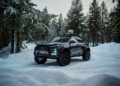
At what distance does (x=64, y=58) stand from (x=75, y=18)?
3862 centimetres

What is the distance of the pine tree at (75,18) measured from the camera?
161 ft

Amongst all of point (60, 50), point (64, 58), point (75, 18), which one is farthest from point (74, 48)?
point (75, 18)

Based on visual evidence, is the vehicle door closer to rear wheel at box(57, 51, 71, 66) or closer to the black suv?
the black suv

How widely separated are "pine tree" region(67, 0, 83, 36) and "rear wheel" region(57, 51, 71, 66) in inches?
1468

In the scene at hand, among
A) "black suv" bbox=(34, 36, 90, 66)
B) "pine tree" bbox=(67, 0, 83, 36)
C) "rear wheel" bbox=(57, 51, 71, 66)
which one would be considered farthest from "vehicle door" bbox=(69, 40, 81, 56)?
"pine tree" bbox=(67, 0, 83, 36)

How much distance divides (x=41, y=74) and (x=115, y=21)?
105 feet

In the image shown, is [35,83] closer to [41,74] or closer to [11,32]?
[41,74]

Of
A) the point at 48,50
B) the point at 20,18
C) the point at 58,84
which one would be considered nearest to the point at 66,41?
the point at 48,50

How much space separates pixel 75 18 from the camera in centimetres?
4962

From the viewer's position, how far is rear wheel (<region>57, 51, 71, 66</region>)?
1151cm

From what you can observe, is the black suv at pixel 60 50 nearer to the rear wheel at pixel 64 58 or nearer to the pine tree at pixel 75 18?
the rear wheel at pixel 64 58

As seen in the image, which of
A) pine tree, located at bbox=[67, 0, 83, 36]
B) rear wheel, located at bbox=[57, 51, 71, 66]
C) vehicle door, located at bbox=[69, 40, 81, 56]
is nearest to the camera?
rear wheel, located at bbox=[57, 51, 71, 66]

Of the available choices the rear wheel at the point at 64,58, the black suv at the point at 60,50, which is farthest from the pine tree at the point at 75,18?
the rear wheel at the point at 64,58

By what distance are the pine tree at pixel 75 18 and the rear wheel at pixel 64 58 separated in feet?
122
